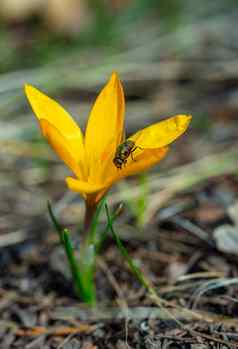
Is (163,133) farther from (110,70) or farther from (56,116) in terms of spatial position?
(110,70)

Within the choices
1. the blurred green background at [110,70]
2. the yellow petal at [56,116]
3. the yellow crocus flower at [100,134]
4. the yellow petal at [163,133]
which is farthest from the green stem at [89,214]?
the blurred green background at [110,70]

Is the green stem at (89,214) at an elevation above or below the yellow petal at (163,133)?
below

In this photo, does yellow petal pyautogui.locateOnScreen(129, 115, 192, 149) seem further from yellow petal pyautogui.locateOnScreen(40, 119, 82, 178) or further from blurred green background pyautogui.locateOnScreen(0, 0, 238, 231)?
blurred green background pyautogui.locateOnScreen(0, 0, 238, 231)

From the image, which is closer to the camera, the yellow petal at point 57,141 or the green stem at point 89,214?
the yellow petal at point 57,141

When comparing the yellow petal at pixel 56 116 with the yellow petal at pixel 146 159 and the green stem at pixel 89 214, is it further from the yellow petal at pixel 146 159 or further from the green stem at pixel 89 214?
the yellow petal at pixel 146 159

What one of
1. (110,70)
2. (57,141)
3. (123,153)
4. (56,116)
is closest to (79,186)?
(57,141)

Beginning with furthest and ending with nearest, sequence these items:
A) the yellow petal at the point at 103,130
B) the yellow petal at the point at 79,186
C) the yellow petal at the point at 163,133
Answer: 1. the yellow petal at the point at 103,130
2. the yellow petal at the point at 163,133
3. the yellow petal at the point at 79,186

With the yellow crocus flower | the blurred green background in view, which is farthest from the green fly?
the blurred green background
